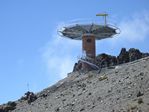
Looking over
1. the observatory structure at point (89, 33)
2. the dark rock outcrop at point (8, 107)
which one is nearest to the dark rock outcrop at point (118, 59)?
the observatory structure at point (89, 33)

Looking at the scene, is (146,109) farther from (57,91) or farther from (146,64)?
(57,91)

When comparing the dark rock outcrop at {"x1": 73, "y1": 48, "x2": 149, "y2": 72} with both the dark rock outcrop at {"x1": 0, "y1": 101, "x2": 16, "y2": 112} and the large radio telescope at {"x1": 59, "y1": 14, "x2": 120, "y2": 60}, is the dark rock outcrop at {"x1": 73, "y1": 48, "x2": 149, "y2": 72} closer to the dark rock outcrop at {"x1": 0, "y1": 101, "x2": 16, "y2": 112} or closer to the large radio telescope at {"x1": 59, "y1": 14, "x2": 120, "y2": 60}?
the large radio telescope at {"x1": 59, "y1": 14, "x2": 120, "y2": 60}

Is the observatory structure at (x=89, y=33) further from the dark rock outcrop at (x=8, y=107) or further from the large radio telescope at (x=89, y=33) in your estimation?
the dark rock outcrop at (x=8, y=107)

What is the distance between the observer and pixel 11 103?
337 ft

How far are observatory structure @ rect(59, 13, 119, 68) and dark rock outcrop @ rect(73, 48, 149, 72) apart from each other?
7.71ft

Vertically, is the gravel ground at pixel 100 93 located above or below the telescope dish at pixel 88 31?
below

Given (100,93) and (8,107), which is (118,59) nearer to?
(8,107)

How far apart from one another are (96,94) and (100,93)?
819mm

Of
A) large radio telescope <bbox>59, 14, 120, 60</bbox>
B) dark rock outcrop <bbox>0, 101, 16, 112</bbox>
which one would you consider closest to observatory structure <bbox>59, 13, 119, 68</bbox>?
large radio telescope <bbox>59, 14, 120, 60</bbox>

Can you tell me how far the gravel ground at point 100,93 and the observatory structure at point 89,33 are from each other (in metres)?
8.80

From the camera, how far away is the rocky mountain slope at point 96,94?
75.4 metres

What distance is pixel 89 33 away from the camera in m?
118

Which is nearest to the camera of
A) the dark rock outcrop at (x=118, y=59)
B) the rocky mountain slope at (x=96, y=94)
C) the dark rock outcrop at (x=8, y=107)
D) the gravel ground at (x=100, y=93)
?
the gravel ground at (x=100, y=93)

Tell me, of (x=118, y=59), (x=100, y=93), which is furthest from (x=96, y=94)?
(x=118, y=59)
